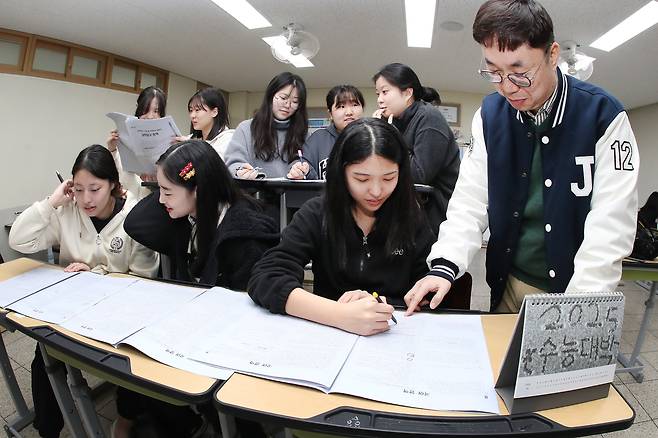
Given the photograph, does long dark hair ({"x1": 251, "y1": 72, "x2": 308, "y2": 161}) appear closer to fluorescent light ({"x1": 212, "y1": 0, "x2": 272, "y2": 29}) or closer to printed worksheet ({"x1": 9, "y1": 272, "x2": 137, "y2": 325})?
printed worksheet ({"x1": 9, "y1": 272, "x2": 137, "y2": 325})

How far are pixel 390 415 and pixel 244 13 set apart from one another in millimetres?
4303

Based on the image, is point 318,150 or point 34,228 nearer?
point 34,228

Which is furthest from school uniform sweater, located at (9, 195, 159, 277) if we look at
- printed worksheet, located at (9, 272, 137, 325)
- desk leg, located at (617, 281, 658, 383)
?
desk leg, located at (617, 281, 658, 383)

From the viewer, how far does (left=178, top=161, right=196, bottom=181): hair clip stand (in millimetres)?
1227

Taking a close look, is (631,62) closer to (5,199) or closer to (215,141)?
(215,141)

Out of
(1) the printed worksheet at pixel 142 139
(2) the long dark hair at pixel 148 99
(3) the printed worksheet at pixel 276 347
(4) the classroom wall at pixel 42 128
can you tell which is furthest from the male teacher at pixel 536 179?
(4) the classroom wall at pixel 42 128

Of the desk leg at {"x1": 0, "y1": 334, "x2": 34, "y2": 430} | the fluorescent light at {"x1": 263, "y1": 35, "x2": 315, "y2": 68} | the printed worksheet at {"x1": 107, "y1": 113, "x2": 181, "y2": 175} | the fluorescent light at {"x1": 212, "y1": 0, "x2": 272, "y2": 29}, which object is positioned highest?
the fluorescent light at {"x1": 212, "y1": 0, "x2": 272, "y2": 29}

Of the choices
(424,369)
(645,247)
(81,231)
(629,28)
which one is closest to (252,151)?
(81,231)

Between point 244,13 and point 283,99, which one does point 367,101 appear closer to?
point 244,13

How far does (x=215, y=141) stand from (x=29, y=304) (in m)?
1.31

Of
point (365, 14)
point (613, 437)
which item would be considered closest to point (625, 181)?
point (613, 437)

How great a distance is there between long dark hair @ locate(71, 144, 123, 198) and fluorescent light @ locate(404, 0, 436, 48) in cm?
299

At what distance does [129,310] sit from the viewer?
0.90m

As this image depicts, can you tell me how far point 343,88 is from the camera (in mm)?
2279
